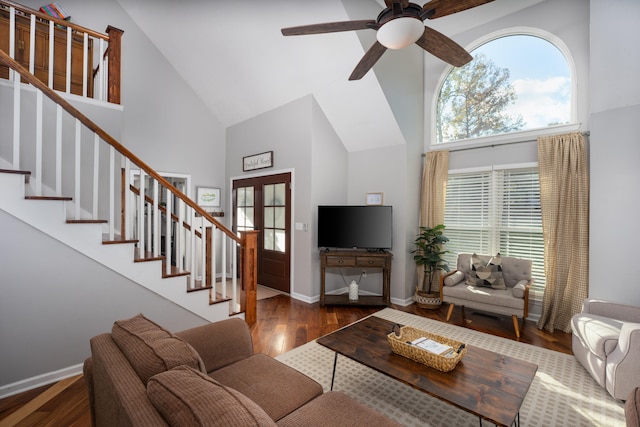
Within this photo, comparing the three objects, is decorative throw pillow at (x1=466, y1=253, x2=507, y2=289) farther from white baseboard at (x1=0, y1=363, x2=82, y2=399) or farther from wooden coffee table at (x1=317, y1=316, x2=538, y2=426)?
white baseboard at (x1=0, y1=363, x2=82, y2=399)

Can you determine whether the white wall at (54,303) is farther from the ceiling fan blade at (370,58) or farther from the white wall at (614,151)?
the white wall at (614,151)

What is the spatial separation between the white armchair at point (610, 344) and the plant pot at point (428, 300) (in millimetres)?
1571

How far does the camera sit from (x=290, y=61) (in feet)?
13.2

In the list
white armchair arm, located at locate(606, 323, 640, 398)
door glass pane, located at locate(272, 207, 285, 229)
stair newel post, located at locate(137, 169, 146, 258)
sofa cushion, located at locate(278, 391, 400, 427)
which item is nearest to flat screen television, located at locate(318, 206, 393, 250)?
door glass pane, located at locate(272, 207, 285, 229)

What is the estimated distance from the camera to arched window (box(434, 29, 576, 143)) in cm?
362

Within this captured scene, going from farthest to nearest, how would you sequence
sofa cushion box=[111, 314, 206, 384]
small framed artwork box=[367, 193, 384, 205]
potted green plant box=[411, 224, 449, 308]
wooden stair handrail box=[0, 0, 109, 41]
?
1. small framed artwork box=[367, 193, 384, 205]
2. potted green plant box=[411, 224, 449, 308]
3. wooden stair handrail box=[0, 0, 109, 41]
4. sofa cushion box=[111, 314, 206, 384]

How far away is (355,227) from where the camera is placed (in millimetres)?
4289

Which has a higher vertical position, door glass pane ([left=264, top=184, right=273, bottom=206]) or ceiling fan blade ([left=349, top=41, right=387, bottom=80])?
ceiling fan blade ([left=349, top=41, right=387, bottom=80])

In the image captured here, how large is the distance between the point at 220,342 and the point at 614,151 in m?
3.87

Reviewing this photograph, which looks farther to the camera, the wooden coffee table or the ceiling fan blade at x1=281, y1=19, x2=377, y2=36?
the ceiling fan blade at x1=281, y1=19, x2=377, y2=36

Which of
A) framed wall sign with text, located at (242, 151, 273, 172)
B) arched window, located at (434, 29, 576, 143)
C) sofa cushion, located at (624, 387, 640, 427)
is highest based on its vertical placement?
arched window, located at (434, 29, 576, 143)

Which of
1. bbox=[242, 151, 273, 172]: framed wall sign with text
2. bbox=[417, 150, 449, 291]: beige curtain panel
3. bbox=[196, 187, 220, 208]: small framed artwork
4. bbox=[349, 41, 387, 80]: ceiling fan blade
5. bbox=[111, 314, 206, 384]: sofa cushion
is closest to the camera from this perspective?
bbox=[111, 314, 206, 384]: sofa cushion

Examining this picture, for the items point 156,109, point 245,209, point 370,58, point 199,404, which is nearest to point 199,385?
point 199,404

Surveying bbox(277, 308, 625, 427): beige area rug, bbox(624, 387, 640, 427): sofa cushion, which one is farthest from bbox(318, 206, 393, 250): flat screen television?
bbox(624, 387, 640, 427): sofa cushion
